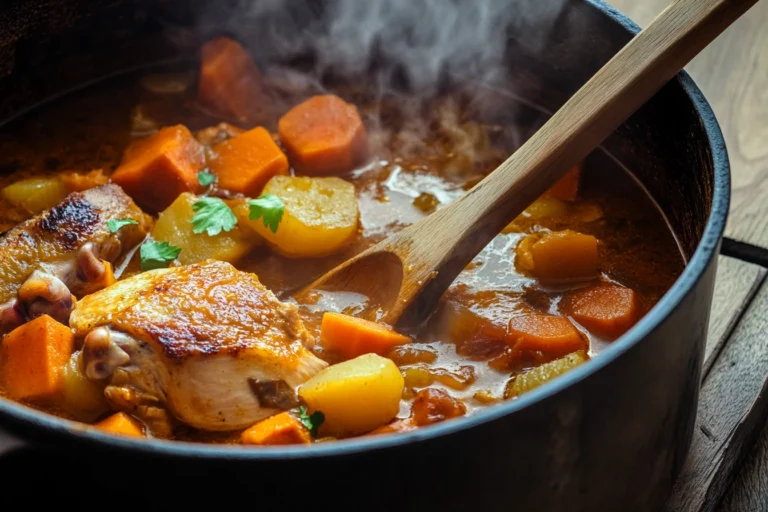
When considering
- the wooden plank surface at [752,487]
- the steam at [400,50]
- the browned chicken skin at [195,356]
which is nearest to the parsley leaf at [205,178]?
the steam at [400,50]

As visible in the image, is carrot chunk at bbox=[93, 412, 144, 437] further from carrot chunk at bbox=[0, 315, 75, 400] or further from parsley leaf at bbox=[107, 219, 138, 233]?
parsley leaf at bbox=[107, 219, 138, 233]

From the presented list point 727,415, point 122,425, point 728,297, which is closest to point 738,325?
point 728,297

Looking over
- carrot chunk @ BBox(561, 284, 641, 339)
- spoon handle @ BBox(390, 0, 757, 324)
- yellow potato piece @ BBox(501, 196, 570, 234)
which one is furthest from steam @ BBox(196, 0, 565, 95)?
carrot chunk @ BBox(561, 284, 641, 339)

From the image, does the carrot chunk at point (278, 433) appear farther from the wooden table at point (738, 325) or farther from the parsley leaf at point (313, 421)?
the wooden table at point (738, 325)

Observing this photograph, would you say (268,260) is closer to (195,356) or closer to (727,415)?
(195,356)

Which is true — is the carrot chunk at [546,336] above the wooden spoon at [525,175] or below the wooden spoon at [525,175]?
below

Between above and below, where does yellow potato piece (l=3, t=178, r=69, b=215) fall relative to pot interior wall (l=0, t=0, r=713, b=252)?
below
